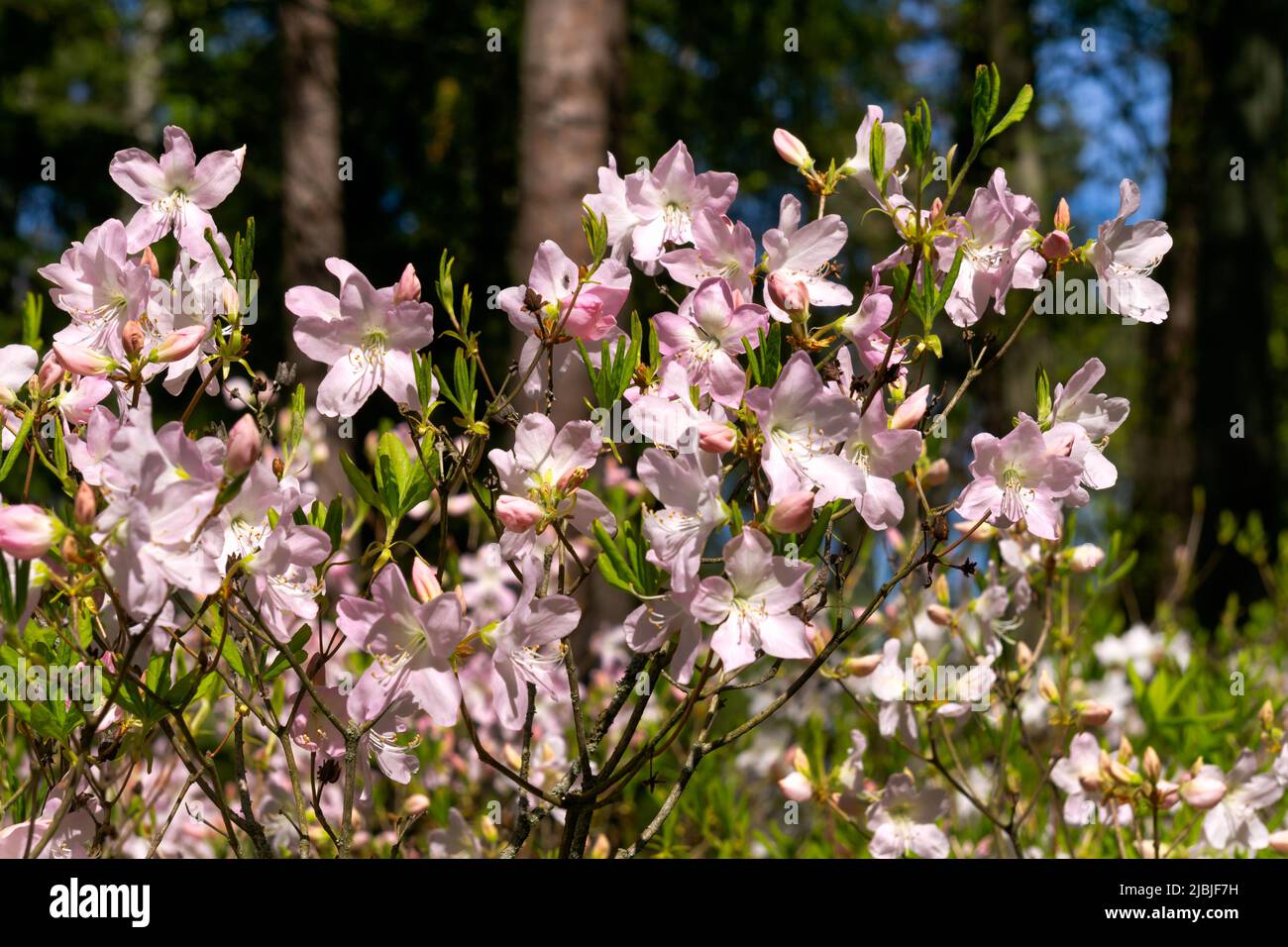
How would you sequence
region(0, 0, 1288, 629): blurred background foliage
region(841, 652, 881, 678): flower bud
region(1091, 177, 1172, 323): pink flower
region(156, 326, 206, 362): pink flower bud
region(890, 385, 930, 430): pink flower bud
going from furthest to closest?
region(0, 0, 1288, 629): blurred background foliage → region(841, 652, 881, 678): flower bud → region(1091, 177, 1172, 323): pink flower → region(890, 385, 930, 430): pink flower bud → region(156, 326, 206, 362): pink flower bud

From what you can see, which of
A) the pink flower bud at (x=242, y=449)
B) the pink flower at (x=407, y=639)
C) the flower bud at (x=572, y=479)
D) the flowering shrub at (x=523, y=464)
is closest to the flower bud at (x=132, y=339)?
the flowering shrub at (x=523, y=464)

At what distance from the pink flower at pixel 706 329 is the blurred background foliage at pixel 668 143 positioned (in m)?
2.15

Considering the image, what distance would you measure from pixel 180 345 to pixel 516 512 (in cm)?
44

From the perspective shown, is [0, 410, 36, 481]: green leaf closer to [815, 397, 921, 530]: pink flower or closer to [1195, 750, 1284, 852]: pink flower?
[815, 397, 921, 530]: pink flower

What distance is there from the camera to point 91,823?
1.52 metres

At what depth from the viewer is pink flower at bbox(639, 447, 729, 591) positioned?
123 centimetres

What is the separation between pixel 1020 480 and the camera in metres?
1.41

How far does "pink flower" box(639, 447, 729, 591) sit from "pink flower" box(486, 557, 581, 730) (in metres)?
0.13

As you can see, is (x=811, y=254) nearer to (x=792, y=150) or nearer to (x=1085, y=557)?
(x=792, y=150)

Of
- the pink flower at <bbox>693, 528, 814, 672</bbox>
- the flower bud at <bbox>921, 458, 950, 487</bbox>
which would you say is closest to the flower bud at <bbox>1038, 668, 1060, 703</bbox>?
the flower bud at <bbox>921, 458, 950, 487</bbox>
